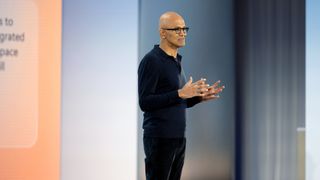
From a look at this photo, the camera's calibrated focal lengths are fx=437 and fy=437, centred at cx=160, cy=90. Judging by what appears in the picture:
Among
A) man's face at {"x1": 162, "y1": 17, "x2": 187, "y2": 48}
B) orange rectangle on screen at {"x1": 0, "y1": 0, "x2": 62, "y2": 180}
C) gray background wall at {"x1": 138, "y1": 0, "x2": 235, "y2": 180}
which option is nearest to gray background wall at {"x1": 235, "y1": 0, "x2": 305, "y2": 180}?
gray background wall at {"x1": 138, "y1": 0, "x2": 235, "y2": 180}

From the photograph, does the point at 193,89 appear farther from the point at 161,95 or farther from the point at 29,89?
the point at 29,89

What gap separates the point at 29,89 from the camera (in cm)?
277

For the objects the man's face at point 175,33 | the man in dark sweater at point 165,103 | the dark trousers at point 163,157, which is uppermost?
the man's face at point 175,33

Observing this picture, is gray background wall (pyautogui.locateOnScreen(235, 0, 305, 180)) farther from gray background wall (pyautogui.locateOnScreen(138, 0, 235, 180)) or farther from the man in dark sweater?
the man in dark sweater

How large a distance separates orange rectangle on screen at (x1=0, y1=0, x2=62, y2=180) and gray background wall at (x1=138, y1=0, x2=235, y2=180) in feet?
1.84

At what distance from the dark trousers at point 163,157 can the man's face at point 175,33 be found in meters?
0.56

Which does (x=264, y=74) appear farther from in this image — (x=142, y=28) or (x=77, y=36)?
(x=77, y=36)

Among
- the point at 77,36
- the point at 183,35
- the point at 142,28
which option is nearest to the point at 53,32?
the point at 77,36

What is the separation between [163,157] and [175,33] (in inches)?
28.4

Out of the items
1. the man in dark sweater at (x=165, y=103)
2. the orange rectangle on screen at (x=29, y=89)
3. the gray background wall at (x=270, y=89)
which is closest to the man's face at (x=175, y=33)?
the man in dark sweater at (x=165, y=103)

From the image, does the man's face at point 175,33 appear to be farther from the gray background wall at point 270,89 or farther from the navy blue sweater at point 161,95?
the gray background wall at point 270,89

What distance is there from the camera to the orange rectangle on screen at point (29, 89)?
2.76 m

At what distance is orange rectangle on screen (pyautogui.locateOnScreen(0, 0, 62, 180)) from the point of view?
9.04 ft

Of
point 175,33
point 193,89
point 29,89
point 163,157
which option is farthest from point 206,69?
point 29,89
